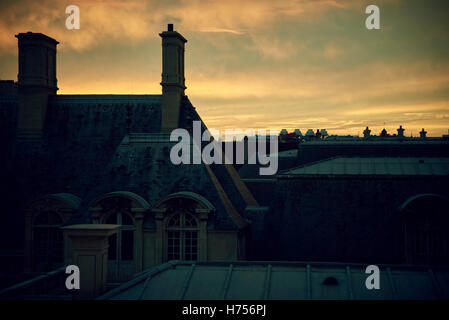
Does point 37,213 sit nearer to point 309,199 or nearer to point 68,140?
point 68,140

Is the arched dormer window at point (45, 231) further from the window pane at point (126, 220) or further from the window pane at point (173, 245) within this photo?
the window pane at point (173, 245)

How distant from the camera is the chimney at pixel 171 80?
27000mm

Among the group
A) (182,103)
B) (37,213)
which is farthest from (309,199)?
(37,213)

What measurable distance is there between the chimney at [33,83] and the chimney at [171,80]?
7.25m

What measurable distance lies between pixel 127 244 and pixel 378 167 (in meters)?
12.8

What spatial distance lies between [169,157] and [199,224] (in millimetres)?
4040

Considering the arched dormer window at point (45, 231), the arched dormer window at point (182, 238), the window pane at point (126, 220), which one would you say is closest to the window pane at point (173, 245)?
the arched dormer window at point (182, 238)

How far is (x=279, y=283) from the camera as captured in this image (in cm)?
1241

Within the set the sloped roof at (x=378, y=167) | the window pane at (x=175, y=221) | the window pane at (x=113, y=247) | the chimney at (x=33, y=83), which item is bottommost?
the window pane at (x=113, y=247)

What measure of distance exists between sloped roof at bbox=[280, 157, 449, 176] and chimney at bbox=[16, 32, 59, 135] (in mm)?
15854

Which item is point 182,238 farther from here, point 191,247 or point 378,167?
point 378,167

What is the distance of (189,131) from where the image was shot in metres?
26.4

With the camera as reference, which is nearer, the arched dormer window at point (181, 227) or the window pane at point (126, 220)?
the arched dormer window at point (181, 227)

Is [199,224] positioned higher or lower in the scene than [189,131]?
lower
